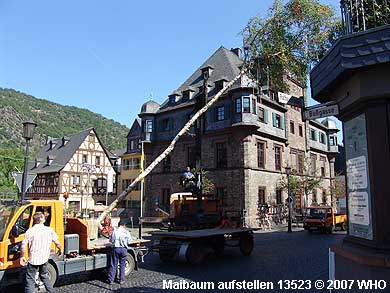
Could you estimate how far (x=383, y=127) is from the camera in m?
4.68

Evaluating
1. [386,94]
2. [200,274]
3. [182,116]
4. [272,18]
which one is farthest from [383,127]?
[182,116]

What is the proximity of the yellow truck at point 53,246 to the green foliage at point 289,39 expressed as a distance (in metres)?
8.18

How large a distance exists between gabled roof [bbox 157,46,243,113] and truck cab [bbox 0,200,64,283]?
82.3 ft

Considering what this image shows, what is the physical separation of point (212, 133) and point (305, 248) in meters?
17.3

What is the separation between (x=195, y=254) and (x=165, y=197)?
24.1 metres

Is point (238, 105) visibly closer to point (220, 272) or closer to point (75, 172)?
point (220, 272)

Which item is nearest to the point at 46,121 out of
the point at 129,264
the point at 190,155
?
the point at 190,155

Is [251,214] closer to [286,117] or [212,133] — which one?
[212,133]

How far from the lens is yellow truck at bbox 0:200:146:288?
837 centimetres

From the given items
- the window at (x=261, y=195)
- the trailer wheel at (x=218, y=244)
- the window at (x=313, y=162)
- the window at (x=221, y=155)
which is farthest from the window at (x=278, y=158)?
the trailer wheel at (x=218, y=244)

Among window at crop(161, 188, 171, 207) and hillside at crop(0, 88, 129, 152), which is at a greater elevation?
hillside at crop(0, 88, 129, 152)

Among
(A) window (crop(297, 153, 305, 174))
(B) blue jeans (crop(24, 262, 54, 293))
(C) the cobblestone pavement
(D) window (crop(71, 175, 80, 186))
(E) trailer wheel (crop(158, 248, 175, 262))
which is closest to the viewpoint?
(B) blue jeans (crop(24, 262, 54, 293))

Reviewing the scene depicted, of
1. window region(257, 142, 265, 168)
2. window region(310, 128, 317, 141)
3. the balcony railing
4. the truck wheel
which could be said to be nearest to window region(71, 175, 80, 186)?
window region(257, 142, 265, 168)

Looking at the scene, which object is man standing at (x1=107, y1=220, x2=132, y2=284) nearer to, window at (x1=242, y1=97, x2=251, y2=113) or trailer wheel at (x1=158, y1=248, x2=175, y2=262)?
trailer wheel at (x1=158, y1=248, x2=175, y2=262)
